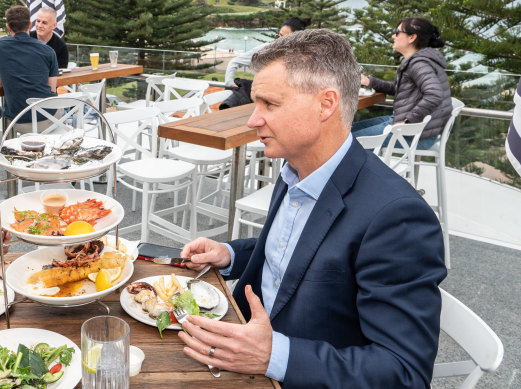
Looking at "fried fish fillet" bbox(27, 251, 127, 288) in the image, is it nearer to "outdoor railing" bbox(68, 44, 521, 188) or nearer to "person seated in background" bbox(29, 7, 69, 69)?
"outdoor railing" bbox(68, 44, 521, 188)

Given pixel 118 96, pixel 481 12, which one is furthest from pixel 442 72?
pixel 481 12

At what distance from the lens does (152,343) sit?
115 centimetres

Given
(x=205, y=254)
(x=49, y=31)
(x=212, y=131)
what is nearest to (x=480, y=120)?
(x=212, y=131)

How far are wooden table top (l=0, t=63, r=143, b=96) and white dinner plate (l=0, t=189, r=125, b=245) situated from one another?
131 inches

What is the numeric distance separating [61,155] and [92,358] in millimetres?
453

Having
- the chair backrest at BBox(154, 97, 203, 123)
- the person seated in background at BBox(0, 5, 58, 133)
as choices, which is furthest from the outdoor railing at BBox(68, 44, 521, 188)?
the person seated in background at BBox(0, 5, 58, 133)

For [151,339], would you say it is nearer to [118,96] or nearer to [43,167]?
[43,167]

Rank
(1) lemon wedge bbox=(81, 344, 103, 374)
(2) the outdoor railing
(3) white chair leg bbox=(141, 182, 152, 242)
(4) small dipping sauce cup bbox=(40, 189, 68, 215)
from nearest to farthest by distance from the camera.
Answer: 1. (1) lemon wedge bbox=(81, 344, 103, 374)
2. (4) small dipping sauce cup bbox=(40, 189, 68, 215)
3. (3) white chair leg bbox=(141, 182, 152, 242)
4. (2) the outdoor railing

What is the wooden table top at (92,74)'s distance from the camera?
4833mm

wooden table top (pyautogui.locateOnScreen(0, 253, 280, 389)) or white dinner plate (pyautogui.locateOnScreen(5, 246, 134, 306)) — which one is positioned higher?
white dinner plate (pyautogui.locateOnScreen(5, 246, 134, 306))

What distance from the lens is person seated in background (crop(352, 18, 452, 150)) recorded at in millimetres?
3742

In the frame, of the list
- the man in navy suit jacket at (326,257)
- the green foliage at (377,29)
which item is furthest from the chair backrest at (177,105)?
the green foliage at (377,29)

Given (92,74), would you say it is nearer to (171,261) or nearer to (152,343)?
(171,261)

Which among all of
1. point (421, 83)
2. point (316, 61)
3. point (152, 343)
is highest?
point (316, 61)
